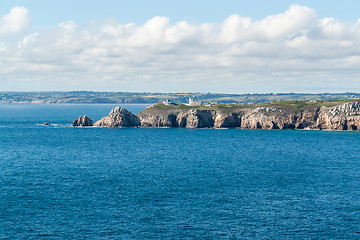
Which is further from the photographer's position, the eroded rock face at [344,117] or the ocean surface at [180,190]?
the eroded rock face at [344,117]

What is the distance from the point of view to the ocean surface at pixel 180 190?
59344 mm

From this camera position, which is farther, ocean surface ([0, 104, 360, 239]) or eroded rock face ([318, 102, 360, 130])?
eroded rock face ([318, 102, 360, 130])

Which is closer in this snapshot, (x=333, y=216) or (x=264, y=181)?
(x=333, y=216)

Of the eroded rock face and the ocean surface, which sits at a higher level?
the eroded rock face

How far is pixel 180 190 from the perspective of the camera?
80.2 m

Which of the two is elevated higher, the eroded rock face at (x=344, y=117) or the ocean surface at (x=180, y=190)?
the eroded rock face at (x=344, y=117)

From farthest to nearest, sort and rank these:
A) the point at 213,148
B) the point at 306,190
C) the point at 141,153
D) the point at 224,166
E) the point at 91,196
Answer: the point at 213,148 < the point at 141,153 < the point at 224,166 < the point at 306,190 < the point at 91,196

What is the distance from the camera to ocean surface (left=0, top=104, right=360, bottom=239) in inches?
2336

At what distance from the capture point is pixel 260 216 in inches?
2542

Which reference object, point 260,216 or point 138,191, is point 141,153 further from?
point 260,216

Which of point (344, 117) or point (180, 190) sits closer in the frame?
point (180, 190)

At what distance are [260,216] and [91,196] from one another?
2873 cm

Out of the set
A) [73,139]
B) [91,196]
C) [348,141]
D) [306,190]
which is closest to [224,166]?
[306,190]

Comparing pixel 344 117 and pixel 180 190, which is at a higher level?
pixel 344 117
